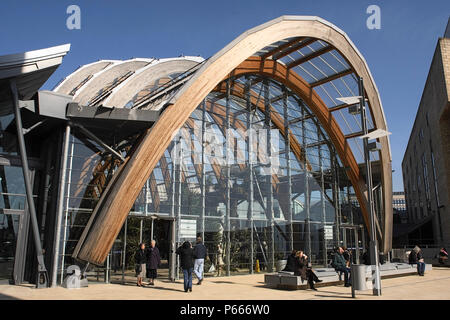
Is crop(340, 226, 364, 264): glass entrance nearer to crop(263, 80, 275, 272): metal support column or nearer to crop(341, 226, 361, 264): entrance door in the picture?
crop(341, 226, 361, 264): entrance door

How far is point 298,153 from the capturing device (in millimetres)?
22500

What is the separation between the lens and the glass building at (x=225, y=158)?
13.4 metres

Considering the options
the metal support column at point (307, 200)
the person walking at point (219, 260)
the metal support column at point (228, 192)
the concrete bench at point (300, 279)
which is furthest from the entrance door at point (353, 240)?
the person walking at point (219, 260)

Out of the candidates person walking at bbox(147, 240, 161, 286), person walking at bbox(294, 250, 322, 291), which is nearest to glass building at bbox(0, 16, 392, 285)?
person walking at bbox(147, 240, 161, 286)

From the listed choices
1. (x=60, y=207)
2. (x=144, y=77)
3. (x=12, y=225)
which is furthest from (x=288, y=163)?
(x=12, y=225)

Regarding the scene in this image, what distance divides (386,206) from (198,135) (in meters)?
13.8

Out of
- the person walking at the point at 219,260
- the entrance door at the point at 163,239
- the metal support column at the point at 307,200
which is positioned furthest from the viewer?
the metal support column at the point at 307,200

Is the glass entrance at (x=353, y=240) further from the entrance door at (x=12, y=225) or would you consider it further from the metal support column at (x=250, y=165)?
the entrance door at (x=12, y=225)

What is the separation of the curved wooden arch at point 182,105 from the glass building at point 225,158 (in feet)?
0.14

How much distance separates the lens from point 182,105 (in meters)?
14.0

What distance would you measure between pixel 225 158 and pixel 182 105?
513 cm
